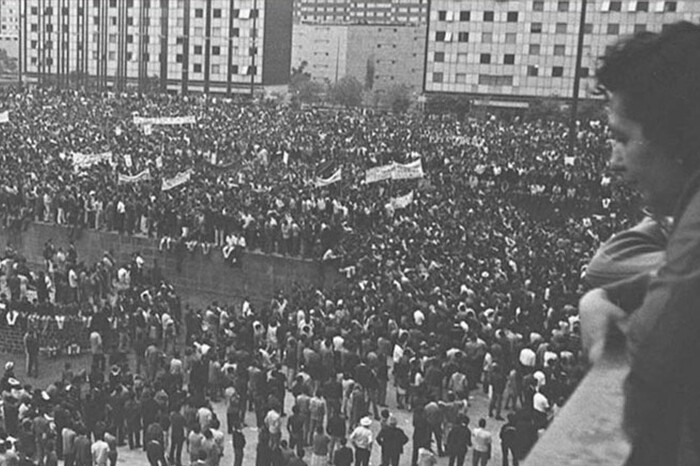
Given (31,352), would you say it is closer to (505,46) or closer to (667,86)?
(667,86)

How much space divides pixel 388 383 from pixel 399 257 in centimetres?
550

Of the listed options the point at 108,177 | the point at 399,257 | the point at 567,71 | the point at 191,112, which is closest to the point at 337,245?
the point at 399,257

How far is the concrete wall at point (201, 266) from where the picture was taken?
2462 centimetres

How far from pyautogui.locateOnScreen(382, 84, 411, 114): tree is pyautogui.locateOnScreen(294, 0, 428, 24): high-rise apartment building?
2998 inches

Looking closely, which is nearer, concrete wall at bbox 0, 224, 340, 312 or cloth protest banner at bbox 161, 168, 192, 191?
concrete wall at bbox 0, 224, 340, 312

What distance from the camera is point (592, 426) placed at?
1813mm

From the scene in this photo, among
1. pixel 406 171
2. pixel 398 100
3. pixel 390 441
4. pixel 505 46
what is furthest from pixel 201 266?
pixel 505 46

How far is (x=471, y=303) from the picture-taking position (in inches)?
682

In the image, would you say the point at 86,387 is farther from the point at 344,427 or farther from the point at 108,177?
the point at 108,177

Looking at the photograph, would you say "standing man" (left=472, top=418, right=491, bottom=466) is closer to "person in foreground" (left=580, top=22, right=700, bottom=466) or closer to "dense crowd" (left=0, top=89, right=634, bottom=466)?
"dense crowd" (left=0, top=89, right=634, bottom=466)

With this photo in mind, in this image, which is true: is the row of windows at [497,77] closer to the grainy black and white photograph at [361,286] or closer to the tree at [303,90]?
the tree at [303,90]

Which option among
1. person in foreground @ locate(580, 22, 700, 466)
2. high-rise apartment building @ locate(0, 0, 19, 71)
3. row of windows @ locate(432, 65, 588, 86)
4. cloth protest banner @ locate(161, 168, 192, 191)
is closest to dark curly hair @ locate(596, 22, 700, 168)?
person in foreground @ locate(580, 22, 700, 466)

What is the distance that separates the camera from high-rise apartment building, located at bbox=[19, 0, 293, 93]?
89062mm

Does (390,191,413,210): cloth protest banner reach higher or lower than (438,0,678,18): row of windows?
lower
